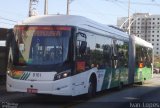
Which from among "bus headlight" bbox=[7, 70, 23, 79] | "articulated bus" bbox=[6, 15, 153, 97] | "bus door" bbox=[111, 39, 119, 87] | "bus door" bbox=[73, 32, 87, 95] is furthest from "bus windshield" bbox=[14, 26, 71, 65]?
"bus door" bbox=[111, 39, 119, 87]

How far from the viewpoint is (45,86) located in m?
A: 14.9

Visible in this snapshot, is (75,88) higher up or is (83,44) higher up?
(83,44)

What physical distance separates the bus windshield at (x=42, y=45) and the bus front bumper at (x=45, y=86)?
0.68 meters

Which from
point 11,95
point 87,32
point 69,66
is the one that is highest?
point 87,32

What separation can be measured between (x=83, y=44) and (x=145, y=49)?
15362 millimetres

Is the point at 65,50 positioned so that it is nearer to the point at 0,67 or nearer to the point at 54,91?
the point at 54,91

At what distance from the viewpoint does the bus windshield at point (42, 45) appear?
50.0ft

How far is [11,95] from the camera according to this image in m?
18.6

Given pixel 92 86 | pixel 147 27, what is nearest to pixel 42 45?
pixel 92 86

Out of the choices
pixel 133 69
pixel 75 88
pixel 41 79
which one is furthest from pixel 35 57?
pixel 133 69

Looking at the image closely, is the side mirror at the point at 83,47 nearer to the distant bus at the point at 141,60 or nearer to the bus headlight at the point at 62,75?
the bus headlight at the point at 62,75

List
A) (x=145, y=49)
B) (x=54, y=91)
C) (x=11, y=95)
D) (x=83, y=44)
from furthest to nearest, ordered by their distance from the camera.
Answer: (x=145, y=49) → (x=11, y=95) → (x=83, y=44) → (x=54, y=91)

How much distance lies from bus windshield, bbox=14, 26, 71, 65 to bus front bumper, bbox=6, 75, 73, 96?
0.68 m

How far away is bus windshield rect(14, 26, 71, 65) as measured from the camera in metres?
15.2
